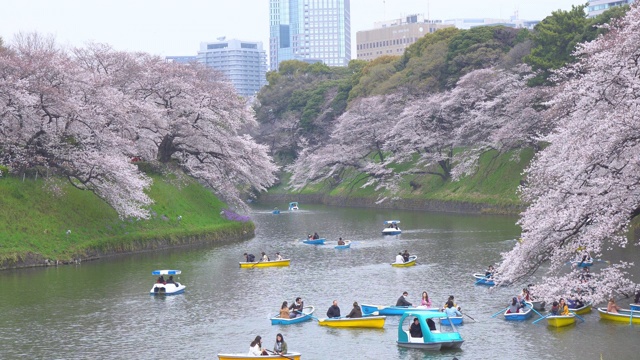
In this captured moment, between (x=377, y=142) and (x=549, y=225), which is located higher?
(x=377, y=142)

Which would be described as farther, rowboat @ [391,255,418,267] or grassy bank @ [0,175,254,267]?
grassy bank @ [0,175,254,267]

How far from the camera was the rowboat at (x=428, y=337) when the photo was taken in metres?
30.7

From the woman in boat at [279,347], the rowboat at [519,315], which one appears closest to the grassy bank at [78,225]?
the woman in boat at [279,347]

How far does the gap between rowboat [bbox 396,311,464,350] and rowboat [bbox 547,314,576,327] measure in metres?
4.36

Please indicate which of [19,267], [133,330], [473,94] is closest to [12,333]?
[133,330]

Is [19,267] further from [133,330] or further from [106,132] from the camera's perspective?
[133,330]

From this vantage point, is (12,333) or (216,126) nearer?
(12,333)

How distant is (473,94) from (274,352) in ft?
217

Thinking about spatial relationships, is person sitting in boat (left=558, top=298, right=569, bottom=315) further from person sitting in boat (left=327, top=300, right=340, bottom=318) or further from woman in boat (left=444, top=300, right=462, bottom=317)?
person sitting in boat (left=327, top=300, right=340, bottom=318)

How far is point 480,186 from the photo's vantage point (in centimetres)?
8794

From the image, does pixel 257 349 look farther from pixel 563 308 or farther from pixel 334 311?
pixel 563 308

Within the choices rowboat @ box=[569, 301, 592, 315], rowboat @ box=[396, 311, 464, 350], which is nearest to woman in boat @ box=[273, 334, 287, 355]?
rowboat @ box=[396, 311, 464, 350]

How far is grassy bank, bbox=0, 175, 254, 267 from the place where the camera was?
5062 centimetres

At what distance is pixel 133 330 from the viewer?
3450 cm
